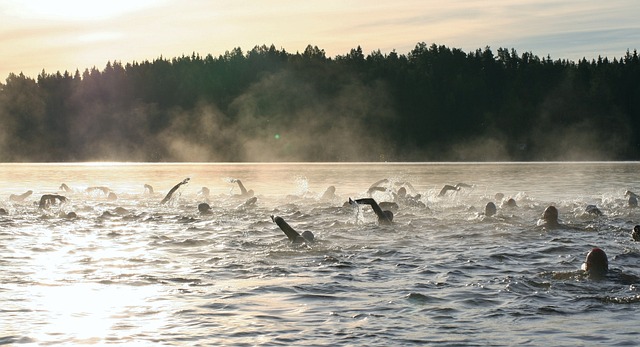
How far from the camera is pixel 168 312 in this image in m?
11.8

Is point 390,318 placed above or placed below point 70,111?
below

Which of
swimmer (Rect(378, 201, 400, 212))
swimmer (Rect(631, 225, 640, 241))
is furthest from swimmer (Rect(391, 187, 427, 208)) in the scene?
swimmer (Rect(631, 225, 640, 241))

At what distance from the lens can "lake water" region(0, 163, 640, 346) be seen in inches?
420

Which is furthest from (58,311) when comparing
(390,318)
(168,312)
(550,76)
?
(550,76)

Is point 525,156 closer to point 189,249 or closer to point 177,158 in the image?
point 177,158

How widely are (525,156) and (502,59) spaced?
35.5 meters

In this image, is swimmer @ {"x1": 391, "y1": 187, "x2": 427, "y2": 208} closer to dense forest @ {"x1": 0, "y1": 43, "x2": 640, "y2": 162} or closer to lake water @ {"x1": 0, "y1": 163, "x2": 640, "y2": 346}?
lake water @ {"x1": 0, "y1": 163, "x2": 640, "y2": 346}

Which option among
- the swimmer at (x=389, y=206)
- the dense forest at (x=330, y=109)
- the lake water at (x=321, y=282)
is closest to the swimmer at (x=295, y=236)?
the lake water at (x=321, y=282)

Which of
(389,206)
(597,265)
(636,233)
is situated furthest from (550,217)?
(597,265)

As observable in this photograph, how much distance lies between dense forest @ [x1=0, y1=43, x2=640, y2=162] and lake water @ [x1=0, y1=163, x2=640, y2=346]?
108m

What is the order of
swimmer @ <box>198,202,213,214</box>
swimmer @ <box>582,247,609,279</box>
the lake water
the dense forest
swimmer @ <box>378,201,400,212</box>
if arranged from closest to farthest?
1. the lake water
2. swimmer @ <box>582,247,609,279</box>
3. swimmer @ <box>378,201,400,212</box>
4. swimmer @ <box>198,202,213,214</box>
5. the dense forest

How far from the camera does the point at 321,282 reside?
46.2ft

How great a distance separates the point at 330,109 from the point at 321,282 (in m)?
135

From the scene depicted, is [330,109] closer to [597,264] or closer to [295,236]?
[295,236]
